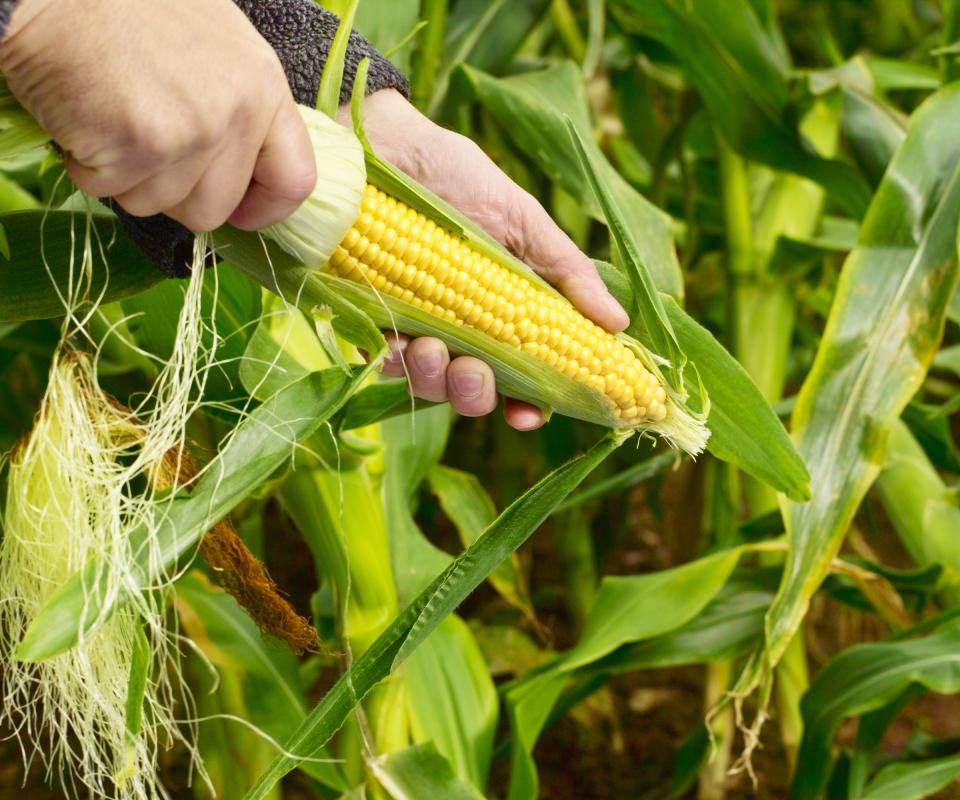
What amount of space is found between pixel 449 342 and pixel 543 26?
1078 millimetres

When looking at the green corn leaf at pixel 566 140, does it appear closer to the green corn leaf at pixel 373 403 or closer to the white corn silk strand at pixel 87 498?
the green corn leaf at pixel 373 403

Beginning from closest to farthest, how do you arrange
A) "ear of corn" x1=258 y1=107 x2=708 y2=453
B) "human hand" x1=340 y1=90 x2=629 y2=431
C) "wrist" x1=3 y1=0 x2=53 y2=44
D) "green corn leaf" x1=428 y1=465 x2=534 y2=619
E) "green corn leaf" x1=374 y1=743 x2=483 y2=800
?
"wrist" x1=3 y1=0 x2=53 y2=44
"ear of corn" x1=258 y1=107 x2=708 y2=453
"human hand" x1=340 y1=90 x2=629 y2=431
"green corn leaf" x1=374 y1=743 x2=483 y2=800
"green corn leaf" x1=428 y1=465 x2=534 y2=619

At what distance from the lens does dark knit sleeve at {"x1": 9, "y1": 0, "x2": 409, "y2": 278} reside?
1.98 ft

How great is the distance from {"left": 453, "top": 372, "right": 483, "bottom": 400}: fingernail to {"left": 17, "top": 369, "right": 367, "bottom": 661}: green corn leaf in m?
0.08

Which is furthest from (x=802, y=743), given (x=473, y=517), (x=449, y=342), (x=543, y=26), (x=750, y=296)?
(x=543, y=26)

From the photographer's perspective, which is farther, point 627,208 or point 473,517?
point 473,517

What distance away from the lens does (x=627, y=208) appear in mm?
906

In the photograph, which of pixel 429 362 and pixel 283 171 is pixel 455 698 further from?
pixel 283 171

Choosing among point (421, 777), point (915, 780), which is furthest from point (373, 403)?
point (915, 780)

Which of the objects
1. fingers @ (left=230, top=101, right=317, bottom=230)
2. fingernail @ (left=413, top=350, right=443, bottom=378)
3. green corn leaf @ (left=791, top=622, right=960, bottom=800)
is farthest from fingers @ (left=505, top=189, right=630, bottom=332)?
green corn leaf @ (left=791, top=622, right=960, bottom=800)

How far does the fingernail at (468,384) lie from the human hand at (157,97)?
19 centimetres

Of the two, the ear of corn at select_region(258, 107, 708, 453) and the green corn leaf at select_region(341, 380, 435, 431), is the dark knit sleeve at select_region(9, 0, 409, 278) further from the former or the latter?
the green corn leaf at select_region(341, 380, 435, 431)

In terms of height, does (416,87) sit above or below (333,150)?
below

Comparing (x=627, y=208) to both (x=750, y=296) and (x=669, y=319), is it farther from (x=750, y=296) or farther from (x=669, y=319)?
(x=750, y=296)
